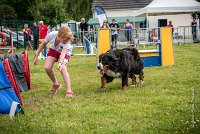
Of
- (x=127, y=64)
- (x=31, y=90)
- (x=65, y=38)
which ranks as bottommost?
(x=31, y=90)

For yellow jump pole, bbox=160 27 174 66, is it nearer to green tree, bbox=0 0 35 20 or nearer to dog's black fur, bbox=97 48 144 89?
dog's black fur, bbox=97 48 144 89

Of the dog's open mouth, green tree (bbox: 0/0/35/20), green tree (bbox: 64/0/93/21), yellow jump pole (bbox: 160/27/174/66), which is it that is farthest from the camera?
green tree (bbox: 0/0/35/20)

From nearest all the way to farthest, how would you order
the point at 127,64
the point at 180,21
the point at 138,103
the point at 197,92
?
the point at 138,103 → the point at 197,92 → the point at 127,64 → the point at 180,21

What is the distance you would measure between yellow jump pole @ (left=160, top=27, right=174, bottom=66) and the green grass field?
11.1 ft

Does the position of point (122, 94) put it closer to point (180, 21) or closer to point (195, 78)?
point (195, 78)

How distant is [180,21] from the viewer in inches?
1554

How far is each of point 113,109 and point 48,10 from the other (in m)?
32.8

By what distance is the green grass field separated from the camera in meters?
5.25

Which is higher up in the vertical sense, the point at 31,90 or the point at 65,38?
the point at 65,38

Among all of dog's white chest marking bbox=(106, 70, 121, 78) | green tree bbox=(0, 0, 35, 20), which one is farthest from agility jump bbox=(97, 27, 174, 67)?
green tree bbox=(0, 0, 35, 20)

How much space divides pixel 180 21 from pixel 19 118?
35096 millimetres

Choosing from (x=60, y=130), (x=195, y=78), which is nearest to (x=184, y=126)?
(x=60, y=130)

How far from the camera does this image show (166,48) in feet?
44.0

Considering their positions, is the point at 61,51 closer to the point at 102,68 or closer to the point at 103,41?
the point at 102,68
